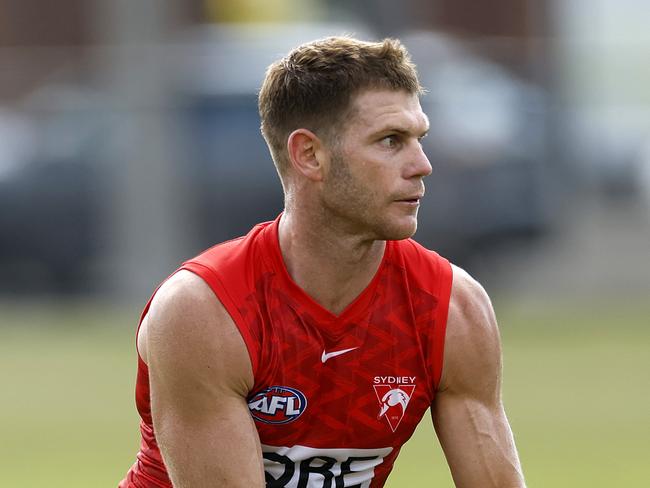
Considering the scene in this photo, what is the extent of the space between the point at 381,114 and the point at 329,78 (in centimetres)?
21

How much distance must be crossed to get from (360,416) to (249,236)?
733 millimetres

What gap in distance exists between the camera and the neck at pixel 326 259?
543cm

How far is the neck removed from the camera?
5.43 m

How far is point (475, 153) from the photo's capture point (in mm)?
16938

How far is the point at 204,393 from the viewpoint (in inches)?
204

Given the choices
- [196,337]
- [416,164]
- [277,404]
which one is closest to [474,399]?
[277,404]

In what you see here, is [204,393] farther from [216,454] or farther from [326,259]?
[326,259]

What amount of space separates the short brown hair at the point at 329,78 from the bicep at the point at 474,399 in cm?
73

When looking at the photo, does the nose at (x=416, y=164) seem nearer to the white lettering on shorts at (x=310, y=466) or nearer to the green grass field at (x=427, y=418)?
the white lettering on shorts at (x=310, y=466)

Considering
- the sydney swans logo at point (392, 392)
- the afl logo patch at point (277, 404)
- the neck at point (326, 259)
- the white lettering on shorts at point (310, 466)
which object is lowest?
the white lettering on shorts at point (310, 466)

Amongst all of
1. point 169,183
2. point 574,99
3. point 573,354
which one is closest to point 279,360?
point 573,354

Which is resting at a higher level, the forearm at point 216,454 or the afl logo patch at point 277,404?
the afl logo patch at point 277,404

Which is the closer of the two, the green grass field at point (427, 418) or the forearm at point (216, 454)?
the forearm at point (216, 454)

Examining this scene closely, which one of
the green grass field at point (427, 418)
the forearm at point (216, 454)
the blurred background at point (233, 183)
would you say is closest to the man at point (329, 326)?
the forearm at point (216, 454)
